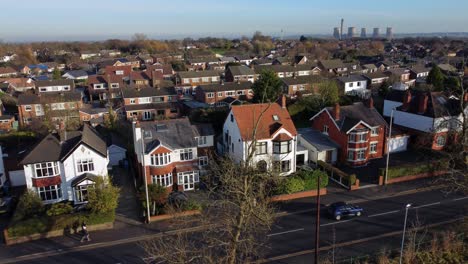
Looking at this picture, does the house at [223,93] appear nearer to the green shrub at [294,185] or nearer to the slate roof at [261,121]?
the slate roof at [261,121]

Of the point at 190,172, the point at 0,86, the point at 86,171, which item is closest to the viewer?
the point at 86,171

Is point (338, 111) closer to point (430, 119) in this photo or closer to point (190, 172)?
point (430, 119)

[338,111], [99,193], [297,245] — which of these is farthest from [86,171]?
[338,111]

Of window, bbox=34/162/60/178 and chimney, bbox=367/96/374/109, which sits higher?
chimney, bbox=367/96/374/109

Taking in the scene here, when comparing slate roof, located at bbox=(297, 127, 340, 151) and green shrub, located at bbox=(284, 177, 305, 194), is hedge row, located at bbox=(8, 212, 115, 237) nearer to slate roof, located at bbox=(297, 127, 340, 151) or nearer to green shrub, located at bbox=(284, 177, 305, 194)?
green shrub, located at bbox=(284, 177, 305, 194)

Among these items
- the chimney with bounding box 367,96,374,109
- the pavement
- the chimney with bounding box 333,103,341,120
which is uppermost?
the chimney with bounding box 367,96,374,109

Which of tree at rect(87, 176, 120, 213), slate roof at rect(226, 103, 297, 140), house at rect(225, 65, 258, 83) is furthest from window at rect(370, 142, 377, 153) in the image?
house at rect(225, 65, 258, 83)
